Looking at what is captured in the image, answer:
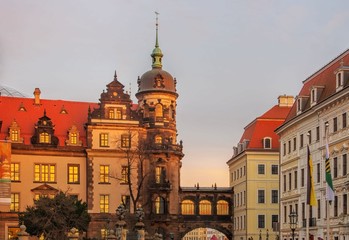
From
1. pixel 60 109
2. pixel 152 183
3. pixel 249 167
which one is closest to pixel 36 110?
pixel 60 109

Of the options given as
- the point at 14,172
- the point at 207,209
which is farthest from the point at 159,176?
the point at 14,172

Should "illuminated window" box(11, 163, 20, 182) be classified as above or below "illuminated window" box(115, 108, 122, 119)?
below

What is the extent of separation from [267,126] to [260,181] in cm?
672

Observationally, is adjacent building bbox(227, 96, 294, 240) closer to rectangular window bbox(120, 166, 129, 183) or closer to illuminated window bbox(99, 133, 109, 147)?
rectangular window bbox(120, 166, 129, 183)

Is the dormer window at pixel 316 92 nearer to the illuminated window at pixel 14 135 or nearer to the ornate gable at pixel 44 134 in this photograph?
the ornate gable at pixel 44 134

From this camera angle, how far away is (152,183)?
77375 millimetres

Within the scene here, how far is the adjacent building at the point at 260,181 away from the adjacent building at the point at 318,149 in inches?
777

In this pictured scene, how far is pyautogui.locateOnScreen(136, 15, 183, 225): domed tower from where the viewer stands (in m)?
77.5

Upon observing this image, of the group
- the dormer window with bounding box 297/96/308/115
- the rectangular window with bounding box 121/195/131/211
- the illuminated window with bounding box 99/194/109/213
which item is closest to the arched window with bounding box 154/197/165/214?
the rectangular window with bounding box 121/195/131/211

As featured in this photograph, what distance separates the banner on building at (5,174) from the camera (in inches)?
2687

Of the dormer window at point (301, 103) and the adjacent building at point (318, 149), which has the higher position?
the dormer window at point (301, 103)

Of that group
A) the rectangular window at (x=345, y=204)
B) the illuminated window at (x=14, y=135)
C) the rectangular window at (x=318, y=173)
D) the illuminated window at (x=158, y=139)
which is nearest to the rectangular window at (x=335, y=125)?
the rectangular window at (x=318, y=173)

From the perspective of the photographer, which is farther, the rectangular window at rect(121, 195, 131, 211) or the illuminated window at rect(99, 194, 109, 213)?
the rectangular window at rect(121, 195, 131, 211)

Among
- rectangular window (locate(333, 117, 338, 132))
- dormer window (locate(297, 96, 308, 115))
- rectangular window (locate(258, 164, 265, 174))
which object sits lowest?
rectangular window (locate(258, 164, 265, 174))
